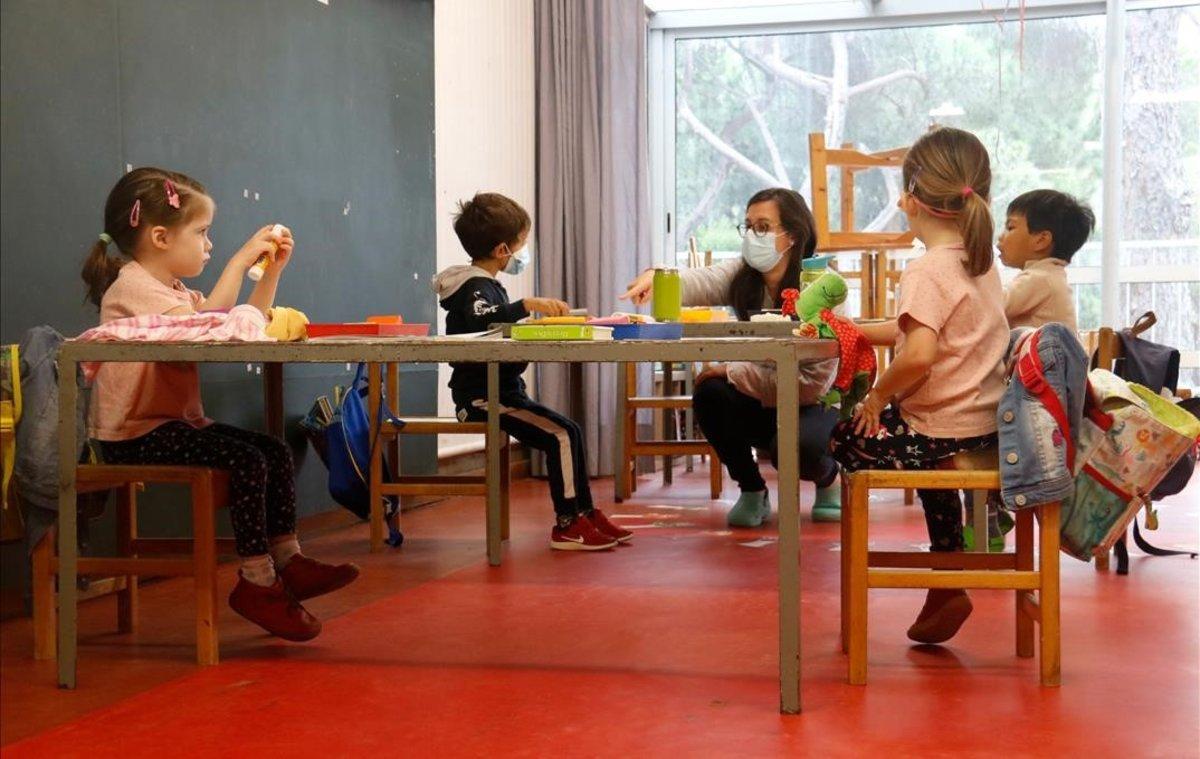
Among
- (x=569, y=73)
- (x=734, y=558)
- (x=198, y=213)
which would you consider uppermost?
(x=569, y=73)

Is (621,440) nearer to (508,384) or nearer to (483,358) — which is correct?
(508,384)

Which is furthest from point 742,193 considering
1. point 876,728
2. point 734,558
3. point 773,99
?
point 876,728

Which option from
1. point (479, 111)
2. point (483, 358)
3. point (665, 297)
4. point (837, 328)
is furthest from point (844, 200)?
point (483, 358)

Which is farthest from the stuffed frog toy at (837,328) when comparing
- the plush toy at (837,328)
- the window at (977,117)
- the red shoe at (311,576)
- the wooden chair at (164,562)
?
the window at (977,117)

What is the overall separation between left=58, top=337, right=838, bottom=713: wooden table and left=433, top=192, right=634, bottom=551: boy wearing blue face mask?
4.53 ft

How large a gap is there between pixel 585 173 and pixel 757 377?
194 centimetres

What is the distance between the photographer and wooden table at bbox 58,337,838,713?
201 cm

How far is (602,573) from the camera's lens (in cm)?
321

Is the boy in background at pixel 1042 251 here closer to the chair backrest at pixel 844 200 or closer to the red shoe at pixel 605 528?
the red shoe at pixel 605 528

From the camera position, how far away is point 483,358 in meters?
2.08

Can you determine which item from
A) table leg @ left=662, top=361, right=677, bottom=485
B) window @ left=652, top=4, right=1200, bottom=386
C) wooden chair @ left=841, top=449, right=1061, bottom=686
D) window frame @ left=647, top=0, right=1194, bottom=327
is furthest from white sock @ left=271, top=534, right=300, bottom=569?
window @ left=652, top=4, right=1200, bottom=386

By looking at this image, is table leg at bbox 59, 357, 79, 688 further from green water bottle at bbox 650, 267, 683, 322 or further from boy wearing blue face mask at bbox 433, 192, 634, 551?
boy wearing blue face mask at bbox 433, 192, 634, 551

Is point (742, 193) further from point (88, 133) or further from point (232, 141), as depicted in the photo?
point (88, 133)

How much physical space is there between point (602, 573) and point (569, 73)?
2.98 metres
